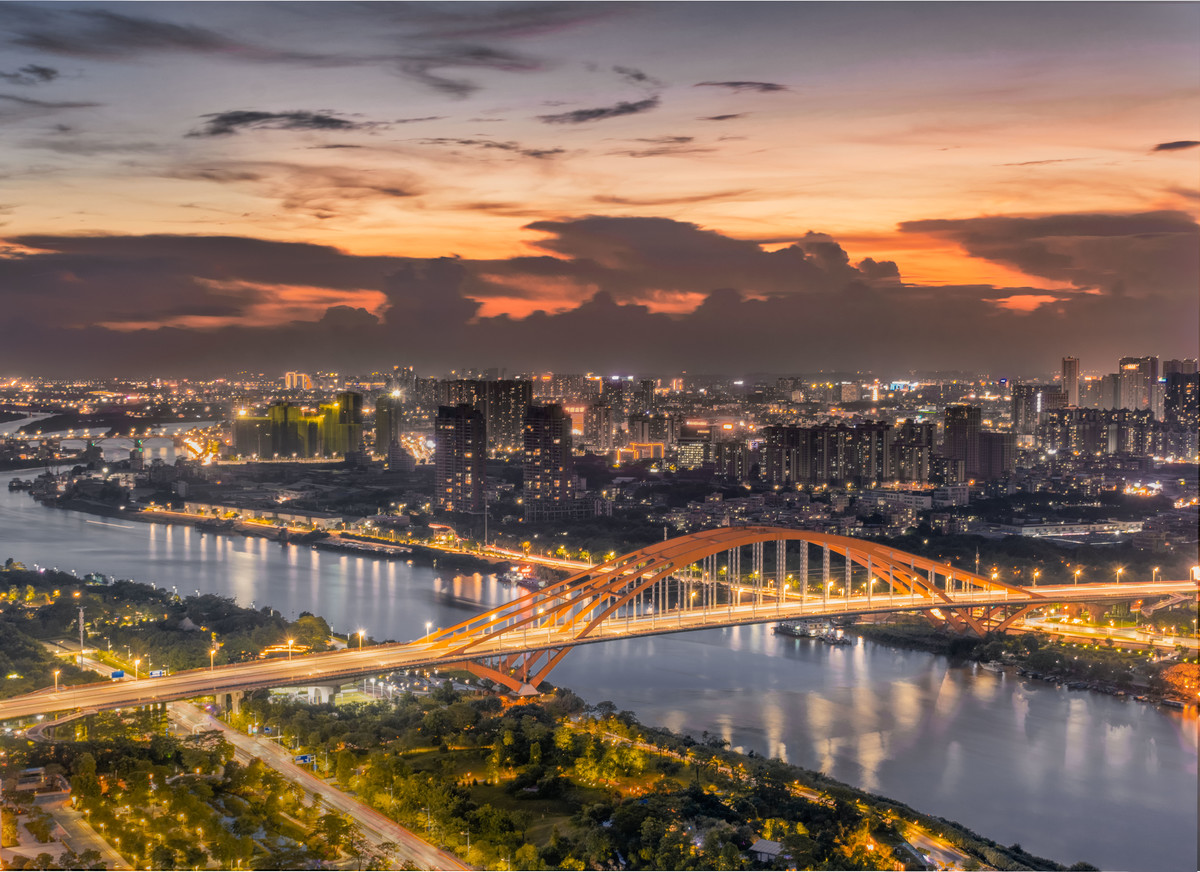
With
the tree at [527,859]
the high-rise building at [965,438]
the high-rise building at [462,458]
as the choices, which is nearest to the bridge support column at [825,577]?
the tree at [527,859]

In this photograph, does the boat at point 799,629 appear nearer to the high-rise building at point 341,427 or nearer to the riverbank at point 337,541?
the riverbank at point 337,541

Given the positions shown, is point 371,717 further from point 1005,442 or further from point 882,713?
point 1005,442

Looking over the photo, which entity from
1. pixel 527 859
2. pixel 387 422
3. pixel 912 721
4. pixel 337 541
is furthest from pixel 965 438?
pixel 527 859

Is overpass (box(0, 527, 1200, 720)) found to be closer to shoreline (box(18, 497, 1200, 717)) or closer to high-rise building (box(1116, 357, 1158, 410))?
shoreline (box(18, 497, 1200, 717))

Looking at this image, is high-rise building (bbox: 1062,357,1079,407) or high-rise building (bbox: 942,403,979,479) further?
high-rise building (bbox: 1062,357,1079,407)

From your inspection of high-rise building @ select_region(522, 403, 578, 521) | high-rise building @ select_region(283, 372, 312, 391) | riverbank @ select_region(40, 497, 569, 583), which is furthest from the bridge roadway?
high-rise building @ select_region(283, 372, 312, 391)

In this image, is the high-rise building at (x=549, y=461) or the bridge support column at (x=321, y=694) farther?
the high-rise building at (x=549, y=461)
